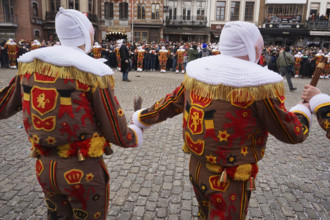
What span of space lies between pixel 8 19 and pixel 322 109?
103 ft

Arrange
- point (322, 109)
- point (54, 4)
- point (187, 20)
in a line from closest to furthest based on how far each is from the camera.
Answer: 1. point (322, 109)
2. point (54, 4)
3. point (187, 20)

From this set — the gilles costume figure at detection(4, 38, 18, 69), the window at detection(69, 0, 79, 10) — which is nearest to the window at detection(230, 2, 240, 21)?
the window at detection(69, 0, 79, 10)

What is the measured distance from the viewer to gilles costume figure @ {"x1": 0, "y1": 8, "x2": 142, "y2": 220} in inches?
66.4

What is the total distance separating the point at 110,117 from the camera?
1808mm

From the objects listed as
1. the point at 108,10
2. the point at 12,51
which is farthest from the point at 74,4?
the point at 12,51

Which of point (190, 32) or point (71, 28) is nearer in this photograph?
point (71, 28)

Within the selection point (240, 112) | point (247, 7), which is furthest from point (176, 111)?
point (247, 7)

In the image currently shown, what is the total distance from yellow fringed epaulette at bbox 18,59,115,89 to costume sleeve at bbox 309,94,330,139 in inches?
59.2

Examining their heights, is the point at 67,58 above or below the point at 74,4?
below

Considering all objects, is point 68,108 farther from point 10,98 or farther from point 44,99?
point 10,98

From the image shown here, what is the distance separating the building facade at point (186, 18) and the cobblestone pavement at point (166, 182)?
103ft

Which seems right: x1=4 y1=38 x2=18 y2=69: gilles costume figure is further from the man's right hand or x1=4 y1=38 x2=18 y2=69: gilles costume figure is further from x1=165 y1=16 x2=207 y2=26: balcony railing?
x1=165 y1=16 x2=207 y2=26: balcony railing

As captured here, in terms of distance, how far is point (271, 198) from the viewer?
350 centimetres

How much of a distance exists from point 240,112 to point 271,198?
2.32m
